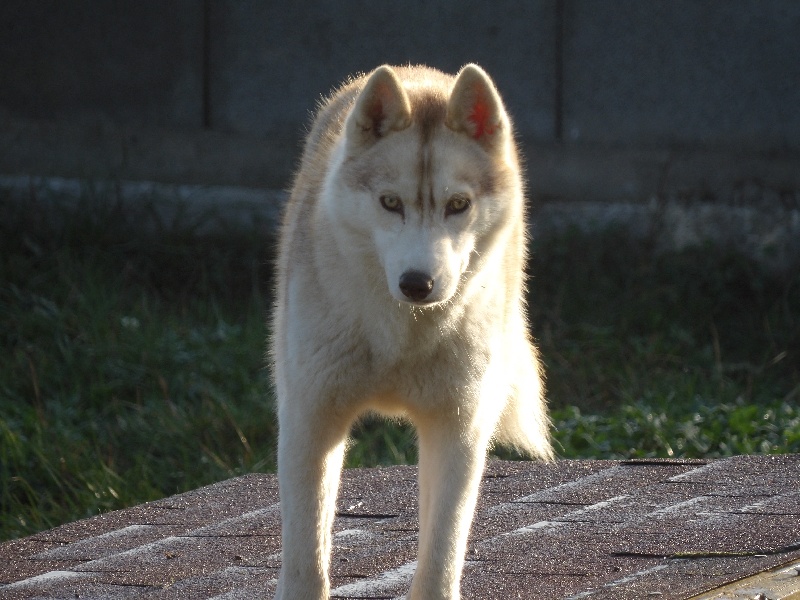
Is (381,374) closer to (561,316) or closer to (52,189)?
(561,316)

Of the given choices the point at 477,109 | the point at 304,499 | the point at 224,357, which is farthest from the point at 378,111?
the point at 224,357

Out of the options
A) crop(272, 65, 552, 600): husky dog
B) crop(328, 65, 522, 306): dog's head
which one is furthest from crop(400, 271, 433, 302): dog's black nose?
crop(272, 65, 552, 600): husky dog

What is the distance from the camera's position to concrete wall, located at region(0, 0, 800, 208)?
7.43 meters

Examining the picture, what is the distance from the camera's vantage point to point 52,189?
7242 millimetres

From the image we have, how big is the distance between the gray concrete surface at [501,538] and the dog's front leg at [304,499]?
222 millimetres

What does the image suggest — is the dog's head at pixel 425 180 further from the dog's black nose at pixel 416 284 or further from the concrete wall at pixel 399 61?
the concrete wall at pixel 399 61

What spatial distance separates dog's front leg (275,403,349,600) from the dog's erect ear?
0.83 m

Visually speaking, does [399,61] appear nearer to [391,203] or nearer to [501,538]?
[501,538]

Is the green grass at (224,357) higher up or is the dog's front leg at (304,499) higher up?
the dog's front leg at (304,499)

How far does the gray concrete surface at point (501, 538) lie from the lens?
3.34 meters

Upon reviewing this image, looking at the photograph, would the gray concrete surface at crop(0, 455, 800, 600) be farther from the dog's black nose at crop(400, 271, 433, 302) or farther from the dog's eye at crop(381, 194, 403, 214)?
the dog's eye at crop(381, 194, 403, 214)

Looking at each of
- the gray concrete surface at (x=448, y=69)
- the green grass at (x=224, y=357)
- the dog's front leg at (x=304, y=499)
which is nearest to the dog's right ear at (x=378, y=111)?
the dog's front leg at (x=304, y=499)

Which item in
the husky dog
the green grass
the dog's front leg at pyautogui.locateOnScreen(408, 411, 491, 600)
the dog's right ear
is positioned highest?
the dog's right ear

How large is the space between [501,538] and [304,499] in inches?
35.8
